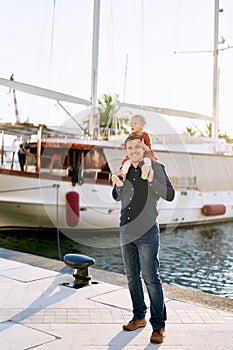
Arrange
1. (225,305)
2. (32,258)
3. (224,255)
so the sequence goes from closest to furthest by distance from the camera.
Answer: (225,305), (32,258), (224,255)

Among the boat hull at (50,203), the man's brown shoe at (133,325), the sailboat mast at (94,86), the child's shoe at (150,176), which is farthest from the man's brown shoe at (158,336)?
the sailboat mast at (94,86)

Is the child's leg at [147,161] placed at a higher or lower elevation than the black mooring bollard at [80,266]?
higher

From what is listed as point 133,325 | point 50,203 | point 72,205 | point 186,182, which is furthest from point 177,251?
point 133,325

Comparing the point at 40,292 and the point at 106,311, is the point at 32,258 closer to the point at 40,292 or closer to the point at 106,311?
the point at 40,292

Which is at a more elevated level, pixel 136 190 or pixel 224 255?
pixel 136 190

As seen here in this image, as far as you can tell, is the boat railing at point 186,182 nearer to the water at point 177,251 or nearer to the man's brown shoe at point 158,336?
the water at point 177,251

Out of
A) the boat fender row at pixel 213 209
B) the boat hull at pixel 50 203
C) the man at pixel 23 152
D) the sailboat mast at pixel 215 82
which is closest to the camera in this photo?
the boat hull at pixel 50 203

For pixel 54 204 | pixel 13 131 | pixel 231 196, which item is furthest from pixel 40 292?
pixel 231 196

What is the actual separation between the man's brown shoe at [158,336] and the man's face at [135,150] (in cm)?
137

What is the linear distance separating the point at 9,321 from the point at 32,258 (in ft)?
10.2

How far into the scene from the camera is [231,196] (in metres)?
22.4

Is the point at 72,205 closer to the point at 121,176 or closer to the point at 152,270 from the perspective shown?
the point at 121,176

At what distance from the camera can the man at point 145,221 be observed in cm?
390

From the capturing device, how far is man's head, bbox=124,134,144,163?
3908mm
